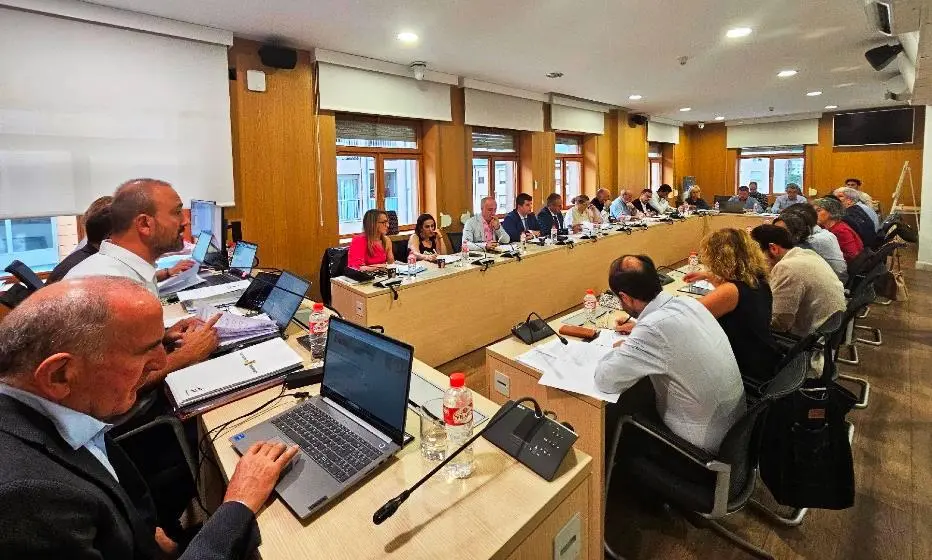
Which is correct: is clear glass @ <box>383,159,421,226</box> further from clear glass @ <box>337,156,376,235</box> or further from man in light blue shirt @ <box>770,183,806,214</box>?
man in light blue shirt @ <box>770,183,806,214</box>

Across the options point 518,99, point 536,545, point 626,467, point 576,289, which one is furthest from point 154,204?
point 518,99

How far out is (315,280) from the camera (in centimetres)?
502

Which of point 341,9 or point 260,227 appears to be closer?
point 341,9

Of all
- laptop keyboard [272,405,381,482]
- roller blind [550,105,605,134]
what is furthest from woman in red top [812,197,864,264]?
laptop keyboard [272,405,381,482]

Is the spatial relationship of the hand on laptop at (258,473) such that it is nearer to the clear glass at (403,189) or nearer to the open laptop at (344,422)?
the open laptop at (344,422)

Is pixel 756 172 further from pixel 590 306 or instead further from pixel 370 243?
pixel 590 306

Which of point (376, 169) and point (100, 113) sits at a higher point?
point (100, 113)

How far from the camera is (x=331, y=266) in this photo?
12.7ft

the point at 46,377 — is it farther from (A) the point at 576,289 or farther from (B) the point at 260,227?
(A) the point at 576,289

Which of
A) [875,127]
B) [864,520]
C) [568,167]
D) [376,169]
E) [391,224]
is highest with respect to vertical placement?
[875,127]

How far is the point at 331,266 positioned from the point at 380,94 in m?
2.28

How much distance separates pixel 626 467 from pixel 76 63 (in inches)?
174

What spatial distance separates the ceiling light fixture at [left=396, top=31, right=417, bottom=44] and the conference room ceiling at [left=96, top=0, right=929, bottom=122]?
6 centimetres

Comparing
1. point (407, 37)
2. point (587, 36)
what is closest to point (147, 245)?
point (407, 37)
